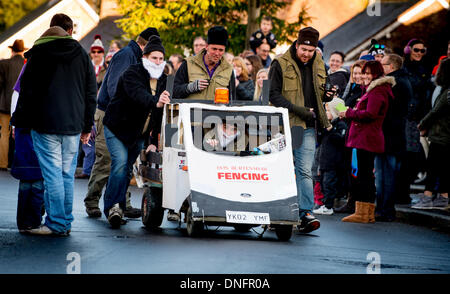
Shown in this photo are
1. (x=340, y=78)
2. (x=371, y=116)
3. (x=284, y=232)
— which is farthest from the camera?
(x=340, y=78)

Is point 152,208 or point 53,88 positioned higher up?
point 53,88

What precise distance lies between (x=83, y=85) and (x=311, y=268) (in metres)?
3.34

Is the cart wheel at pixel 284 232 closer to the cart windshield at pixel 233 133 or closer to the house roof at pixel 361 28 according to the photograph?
the cart windshield at pixel 233 133

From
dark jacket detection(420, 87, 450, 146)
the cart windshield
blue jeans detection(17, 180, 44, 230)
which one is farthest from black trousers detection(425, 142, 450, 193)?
blue jeans detection(17, 180, 44, 230)

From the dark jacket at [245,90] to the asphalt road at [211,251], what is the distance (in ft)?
11.0

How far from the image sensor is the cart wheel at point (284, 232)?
32.2 feet

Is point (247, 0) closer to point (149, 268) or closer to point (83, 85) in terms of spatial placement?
point (83, 85)

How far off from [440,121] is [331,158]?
1.77 m

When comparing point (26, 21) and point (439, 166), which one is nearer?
point (439, 166)

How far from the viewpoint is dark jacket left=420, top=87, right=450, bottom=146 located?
13.8 metres

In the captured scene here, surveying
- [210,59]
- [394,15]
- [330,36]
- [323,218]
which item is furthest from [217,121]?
[330,36]

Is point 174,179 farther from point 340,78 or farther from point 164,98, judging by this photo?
point 340,78

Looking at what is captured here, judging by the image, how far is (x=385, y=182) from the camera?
1337 centimetres

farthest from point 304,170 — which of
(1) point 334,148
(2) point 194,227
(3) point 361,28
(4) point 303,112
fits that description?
(3) point 361,28
